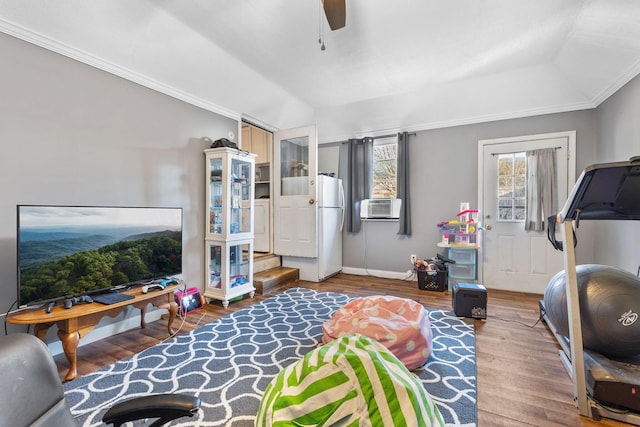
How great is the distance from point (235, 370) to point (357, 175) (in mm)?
3463

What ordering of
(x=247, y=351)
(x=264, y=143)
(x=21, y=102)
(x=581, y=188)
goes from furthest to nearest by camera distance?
(x=264, y=143) → (x=247, y=351) → (x=21, y=102) → (x=581, y=188)

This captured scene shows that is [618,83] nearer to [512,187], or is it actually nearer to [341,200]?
[512,187]

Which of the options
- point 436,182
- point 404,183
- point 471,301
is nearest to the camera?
point 471,301

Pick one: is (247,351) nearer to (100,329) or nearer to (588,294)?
(100,329)

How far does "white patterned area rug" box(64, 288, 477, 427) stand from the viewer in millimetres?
1590

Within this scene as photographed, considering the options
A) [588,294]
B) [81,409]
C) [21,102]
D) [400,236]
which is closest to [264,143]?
[400,236]

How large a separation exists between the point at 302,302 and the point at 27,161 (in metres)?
2.75

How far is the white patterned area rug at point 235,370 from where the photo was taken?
159cm

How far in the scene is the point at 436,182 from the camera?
14.0 ft

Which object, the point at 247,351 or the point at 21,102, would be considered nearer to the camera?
the point at 21,102

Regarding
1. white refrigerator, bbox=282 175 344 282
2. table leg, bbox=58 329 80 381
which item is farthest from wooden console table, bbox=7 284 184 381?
white refrigerator, bbox=282 175 344 282

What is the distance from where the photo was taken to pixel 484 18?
245 cm

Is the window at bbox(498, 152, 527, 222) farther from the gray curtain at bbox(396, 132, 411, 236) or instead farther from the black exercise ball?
the black exercise ball

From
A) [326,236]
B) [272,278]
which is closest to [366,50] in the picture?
[326,236]
